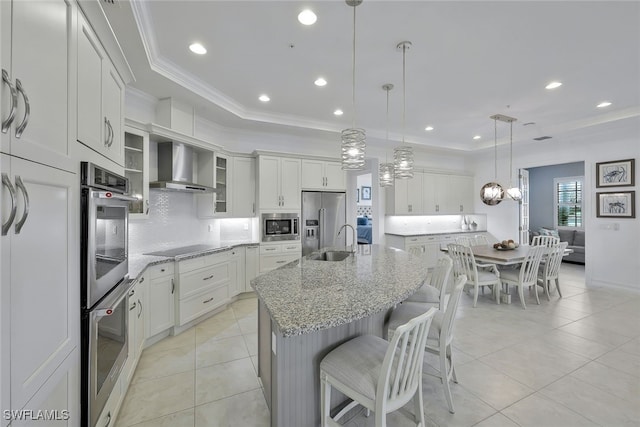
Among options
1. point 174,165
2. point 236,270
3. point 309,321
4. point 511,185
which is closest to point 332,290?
point 309,321

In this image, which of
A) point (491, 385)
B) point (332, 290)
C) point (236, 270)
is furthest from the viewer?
point (236, 270)

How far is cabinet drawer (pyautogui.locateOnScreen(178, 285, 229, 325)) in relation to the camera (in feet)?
10.6

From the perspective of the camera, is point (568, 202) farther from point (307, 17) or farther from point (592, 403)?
point (307, 17)

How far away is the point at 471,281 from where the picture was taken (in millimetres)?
4191

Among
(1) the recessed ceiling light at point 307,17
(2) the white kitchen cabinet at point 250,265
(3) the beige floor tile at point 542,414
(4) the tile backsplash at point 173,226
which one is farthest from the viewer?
(2) the white kitchen cabinet at point 250,265

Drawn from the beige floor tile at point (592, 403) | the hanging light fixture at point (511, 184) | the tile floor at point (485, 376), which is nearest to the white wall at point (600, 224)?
the hanging light fixture at point (511, 184)

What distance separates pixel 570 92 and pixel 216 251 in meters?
5.04

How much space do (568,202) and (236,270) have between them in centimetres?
942

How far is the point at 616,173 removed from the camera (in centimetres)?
506

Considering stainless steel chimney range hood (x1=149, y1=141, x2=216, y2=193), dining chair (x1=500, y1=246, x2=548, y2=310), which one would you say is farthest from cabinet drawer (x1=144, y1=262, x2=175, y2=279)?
dining chair (x1=500, y1=246, x2=548, y2=310)

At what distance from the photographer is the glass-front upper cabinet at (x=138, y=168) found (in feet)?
9.98

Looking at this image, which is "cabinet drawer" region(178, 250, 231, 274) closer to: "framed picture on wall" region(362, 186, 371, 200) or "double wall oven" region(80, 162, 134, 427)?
"double wall oven" region(80, 162, 134, 427)

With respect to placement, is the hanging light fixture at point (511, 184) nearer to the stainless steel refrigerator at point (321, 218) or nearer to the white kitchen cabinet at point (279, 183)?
the stainless steel refrigerator at point (321, 218)

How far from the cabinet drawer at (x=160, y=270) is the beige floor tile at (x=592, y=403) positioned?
352 cm
